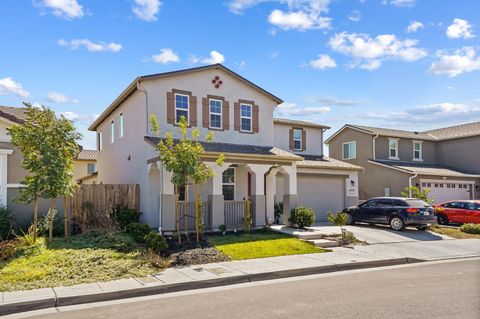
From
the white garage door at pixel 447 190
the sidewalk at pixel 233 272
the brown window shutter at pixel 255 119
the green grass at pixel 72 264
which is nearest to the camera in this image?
the sidewalk at pixel 233 272

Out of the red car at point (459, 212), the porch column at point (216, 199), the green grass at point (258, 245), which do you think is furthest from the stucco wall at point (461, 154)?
the porch column at point (216, 199)

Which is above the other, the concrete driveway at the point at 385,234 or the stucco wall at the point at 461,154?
the stucco wall at the point at 461,154

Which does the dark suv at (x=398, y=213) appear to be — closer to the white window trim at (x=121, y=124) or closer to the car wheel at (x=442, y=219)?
the car wheel at (x=442, y=219)

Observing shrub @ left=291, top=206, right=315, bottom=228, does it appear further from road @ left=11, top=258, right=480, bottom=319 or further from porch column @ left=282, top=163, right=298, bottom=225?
road @ left=11, top=258, right=480, bottom=319

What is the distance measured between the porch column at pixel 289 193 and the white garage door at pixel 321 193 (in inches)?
147

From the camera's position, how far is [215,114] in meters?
18.6

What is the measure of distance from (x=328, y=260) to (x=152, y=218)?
7.19 metres

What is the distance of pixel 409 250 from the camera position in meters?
14.1

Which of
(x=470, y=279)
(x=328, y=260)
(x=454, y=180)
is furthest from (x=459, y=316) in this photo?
(x=454, y=180)

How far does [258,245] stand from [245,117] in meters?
7.65

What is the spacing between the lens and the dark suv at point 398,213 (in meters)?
17.9

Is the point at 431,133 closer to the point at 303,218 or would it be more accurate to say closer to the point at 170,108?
the point at 303,218

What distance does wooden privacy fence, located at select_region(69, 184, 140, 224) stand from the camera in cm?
1523

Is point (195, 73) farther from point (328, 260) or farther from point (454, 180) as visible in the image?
point (454, 180)
